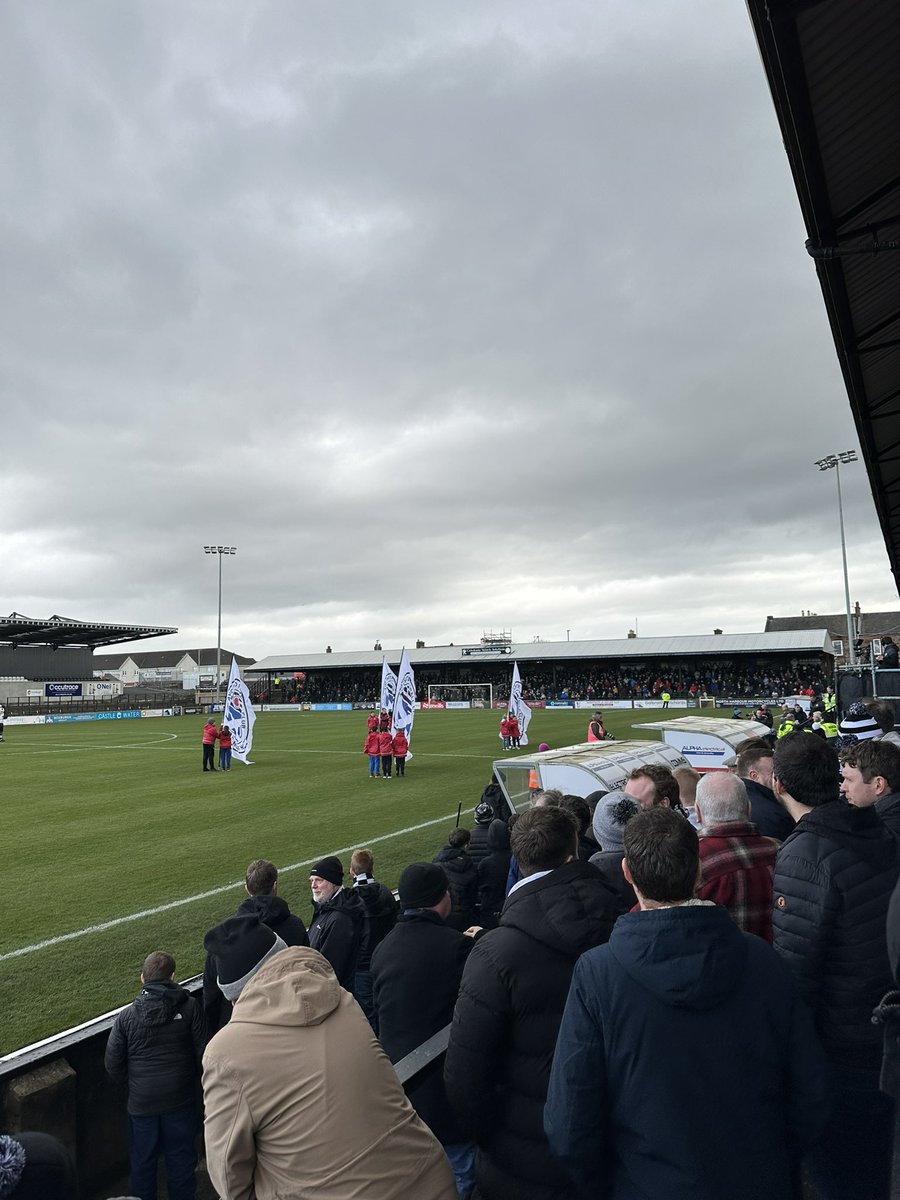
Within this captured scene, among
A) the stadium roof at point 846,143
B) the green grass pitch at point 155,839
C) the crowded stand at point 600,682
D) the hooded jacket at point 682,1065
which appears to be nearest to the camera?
the hooded jacket at point 682,1065

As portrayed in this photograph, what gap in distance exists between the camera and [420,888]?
3643 millimetres

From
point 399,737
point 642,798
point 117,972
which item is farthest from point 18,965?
point 399,737

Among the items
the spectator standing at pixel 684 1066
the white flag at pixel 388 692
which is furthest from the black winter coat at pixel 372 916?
the white flag at pixel 388 692

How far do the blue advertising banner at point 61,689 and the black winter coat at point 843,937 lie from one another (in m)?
64.4

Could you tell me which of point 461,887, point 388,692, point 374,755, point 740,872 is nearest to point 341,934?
point 461,887

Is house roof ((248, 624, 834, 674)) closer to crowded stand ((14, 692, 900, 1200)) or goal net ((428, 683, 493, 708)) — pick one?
goal net ((428, 683, 493, 708))

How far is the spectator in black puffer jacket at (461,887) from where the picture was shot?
218 inches

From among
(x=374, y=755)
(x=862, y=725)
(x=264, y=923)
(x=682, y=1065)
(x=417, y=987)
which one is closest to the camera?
A: (x=682, y=1065)

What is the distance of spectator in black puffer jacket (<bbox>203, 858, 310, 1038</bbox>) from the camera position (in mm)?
4180

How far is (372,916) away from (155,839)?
9.25 meters

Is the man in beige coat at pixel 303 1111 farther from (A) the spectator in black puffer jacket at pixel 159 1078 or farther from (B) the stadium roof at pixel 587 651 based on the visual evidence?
(B) the stadium roof at pixel 587 651

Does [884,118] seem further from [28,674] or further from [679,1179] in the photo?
[28,674]

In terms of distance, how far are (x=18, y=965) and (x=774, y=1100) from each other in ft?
24.9

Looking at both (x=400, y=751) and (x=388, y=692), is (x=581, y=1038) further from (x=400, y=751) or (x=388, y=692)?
(x=388, y=692)
